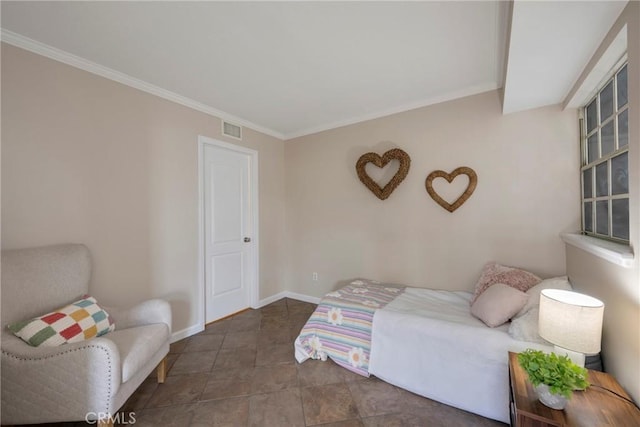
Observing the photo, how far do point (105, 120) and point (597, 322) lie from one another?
3.38 m

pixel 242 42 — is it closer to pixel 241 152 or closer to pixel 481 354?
pixel 241 152

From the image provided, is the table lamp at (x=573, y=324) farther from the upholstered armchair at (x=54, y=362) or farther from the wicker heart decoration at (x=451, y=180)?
the upholstered armchair at (x=54, y=362)

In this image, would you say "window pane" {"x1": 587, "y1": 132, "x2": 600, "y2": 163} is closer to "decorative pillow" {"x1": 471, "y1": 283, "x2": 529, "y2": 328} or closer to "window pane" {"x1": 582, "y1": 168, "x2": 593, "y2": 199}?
"window pane" {"x1": 582, "y1": 168, "x2": 593, "y2": 199}

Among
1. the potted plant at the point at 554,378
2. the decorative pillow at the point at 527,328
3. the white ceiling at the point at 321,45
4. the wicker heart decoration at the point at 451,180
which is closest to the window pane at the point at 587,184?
the white ceiling at the point at 321,45

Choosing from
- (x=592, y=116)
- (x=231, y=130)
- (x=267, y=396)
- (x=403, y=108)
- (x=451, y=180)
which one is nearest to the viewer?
(x=267, y=396)

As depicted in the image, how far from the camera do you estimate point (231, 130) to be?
3061 millimetres

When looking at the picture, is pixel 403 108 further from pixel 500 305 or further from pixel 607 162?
pixel 500 305

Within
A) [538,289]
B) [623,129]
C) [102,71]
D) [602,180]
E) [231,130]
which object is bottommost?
[538,289]

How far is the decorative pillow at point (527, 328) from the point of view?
1.46 meters

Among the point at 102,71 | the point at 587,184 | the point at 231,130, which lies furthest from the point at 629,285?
the point at 102,71

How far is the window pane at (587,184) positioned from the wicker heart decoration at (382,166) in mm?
1382

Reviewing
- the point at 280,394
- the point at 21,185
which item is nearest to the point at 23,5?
the point at 21,185

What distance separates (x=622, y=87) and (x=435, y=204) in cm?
147

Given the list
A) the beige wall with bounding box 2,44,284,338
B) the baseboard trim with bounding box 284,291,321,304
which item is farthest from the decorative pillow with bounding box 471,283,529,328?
the beige wall with bounding box 2,44,284,338
